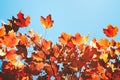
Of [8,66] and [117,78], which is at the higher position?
[8,66]

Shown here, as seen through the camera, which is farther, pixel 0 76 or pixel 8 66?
pixel 8 66

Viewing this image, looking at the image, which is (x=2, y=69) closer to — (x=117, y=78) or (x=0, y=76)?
(x=0, y=76)

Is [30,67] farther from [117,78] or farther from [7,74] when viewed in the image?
[117,78]

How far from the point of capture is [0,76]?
594 cm

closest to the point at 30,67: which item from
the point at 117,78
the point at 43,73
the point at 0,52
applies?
the point at 43,73

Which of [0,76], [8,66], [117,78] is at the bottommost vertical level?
[117,78]

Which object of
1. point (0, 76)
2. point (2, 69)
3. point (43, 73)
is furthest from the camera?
point (43, 73)

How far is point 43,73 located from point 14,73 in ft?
2.70

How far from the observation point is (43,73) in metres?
6.77

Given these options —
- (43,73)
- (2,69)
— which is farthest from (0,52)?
(43,73)

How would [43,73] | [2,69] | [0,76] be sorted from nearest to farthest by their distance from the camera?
1. [0,76]
2. [2,69]
3. [43,73]

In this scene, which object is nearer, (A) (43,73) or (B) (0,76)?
(B) (0,76)

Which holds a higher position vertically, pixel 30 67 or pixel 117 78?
pixel 30 67

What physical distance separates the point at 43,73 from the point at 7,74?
3.31 ft
